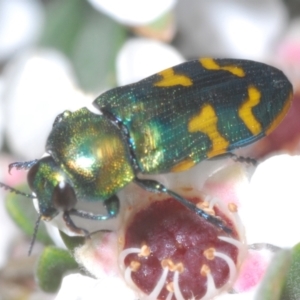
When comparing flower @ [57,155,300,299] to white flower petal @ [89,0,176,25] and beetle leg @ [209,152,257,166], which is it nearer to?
beetle leg @ [209,152,257,166]

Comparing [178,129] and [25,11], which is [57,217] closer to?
[178,129]

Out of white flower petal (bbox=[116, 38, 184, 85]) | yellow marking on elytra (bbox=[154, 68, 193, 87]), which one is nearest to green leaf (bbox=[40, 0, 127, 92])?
white flower petal (bbox=[116, 38, 184, 85])

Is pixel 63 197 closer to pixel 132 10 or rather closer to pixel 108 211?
pixel 108 211

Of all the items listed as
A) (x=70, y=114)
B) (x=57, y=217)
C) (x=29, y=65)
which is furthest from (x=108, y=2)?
(x=57, y=217)

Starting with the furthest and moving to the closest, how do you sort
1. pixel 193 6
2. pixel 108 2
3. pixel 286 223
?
1. pixel 193 6
2. pixel 108 2
3. pixel 286 223

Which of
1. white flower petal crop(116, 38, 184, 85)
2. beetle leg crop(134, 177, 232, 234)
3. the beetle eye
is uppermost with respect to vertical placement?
white flower petal crop(116, 38, 184, 85)

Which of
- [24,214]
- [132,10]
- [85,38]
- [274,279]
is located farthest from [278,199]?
[85,38]
